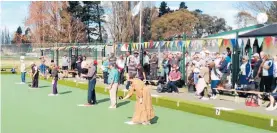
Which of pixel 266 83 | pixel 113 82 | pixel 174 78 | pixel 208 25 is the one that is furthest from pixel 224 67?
pixel 208 25

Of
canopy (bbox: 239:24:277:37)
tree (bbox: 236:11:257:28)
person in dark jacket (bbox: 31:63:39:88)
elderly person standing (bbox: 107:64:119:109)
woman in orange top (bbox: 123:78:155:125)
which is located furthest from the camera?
tree (bbox: 236:11:257:28)

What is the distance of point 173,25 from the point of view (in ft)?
192

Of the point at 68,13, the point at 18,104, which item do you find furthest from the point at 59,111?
the point at 68,13

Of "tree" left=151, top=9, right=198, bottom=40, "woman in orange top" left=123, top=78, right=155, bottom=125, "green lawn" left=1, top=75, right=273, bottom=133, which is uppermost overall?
"tree" left=151, top=9, right=198, bottom=40

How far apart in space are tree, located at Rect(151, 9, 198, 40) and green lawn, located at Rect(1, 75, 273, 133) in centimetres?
4319

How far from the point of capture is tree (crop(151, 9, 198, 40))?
57500 mm

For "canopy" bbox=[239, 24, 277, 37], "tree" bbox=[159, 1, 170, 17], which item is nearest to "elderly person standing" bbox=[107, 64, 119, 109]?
"canopy" bbox=[239, 24, 277, 37]

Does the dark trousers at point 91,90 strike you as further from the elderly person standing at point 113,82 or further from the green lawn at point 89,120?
the elderly person standing at point 113,82

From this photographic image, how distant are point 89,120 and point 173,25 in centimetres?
4860

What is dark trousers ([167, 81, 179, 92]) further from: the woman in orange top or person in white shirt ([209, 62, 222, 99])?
the woman in orange top

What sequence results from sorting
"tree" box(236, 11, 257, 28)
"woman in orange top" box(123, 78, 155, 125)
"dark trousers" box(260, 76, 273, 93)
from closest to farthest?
1. "woman in orange top" box(123, 78, 155, 125)
2. "dark trousers" box(260, 76, 273, 93)
3. "tree" box(236, 11, 257, 28)

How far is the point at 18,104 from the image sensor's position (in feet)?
46.1

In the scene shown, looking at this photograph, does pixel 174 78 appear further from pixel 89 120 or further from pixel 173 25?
pixel 173 25

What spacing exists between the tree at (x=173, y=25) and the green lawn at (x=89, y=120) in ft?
142
